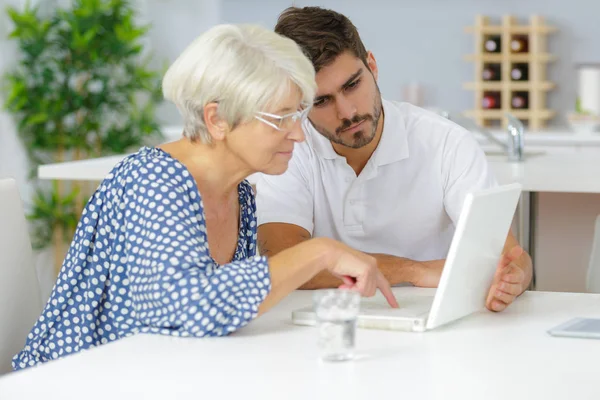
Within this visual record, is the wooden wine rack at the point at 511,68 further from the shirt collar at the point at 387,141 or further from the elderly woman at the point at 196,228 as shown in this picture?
the elderly woman at the point at 196,228

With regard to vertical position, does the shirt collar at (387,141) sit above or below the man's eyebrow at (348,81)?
below

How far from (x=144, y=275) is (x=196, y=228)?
0.11 metres

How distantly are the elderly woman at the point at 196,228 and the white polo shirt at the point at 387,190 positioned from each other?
1.77 feet

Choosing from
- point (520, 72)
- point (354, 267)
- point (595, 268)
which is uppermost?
point (520, 72)

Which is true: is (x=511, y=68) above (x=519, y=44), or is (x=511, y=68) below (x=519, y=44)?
below

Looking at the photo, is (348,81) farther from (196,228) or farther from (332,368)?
(332,368)

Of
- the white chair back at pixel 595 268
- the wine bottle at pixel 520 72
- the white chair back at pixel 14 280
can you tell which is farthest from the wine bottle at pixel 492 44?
the white chair back at pixel 14 280

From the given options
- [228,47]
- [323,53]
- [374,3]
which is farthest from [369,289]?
[374,3]

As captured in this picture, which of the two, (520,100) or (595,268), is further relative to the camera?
(520,100)

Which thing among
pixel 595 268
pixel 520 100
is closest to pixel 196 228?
pixel 595 268

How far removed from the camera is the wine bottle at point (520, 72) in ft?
19.3

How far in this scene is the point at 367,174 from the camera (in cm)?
240

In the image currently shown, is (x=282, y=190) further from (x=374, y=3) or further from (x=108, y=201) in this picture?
(x=374, y=3)

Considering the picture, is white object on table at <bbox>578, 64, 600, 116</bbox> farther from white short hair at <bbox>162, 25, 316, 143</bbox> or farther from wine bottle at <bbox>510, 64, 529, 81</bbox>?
white short hair at <bbox>162, 25, 316, 143</bbox>
